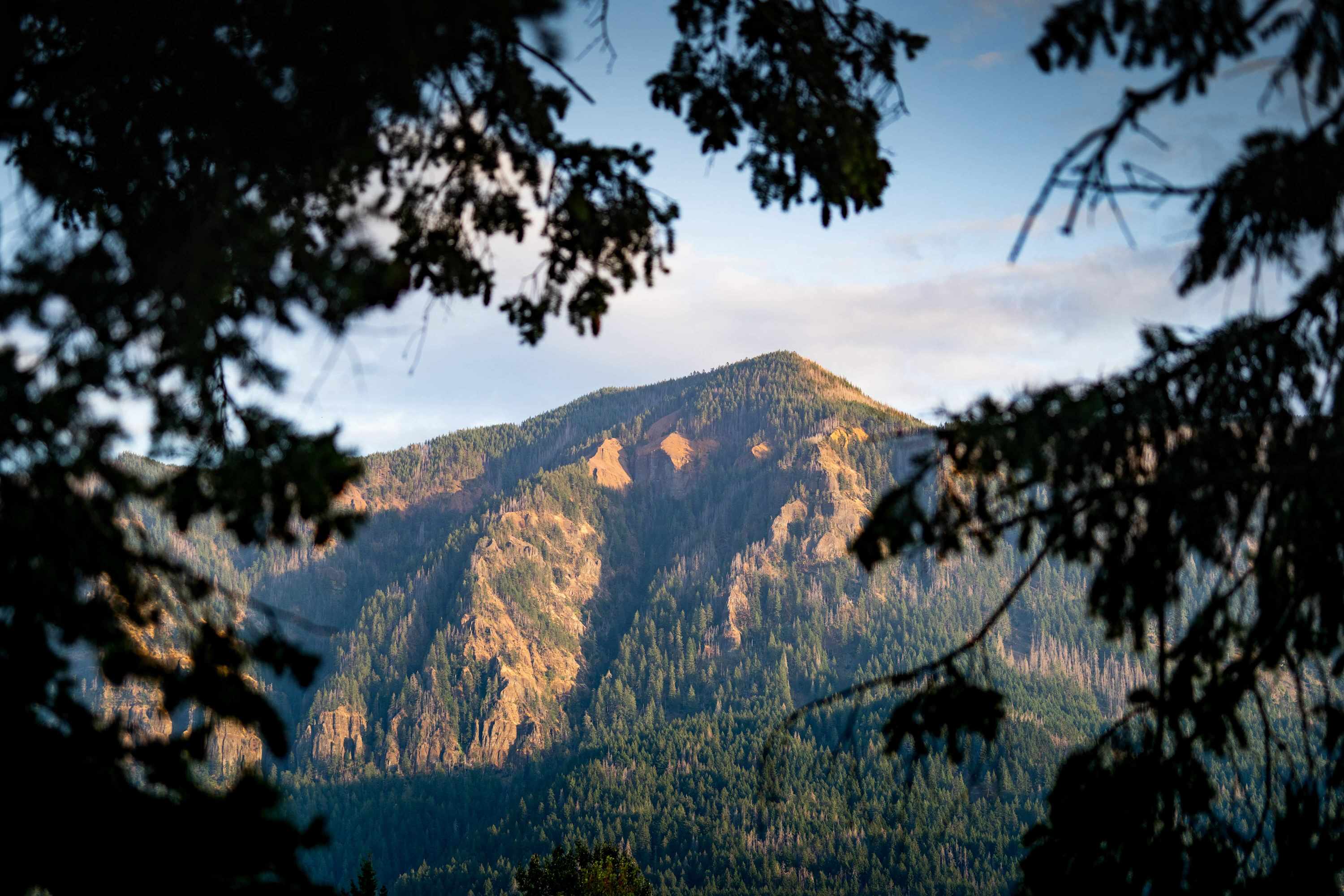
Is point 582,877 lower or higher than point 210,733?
lower

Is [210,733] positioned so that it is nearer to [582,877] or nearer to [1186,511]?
[1186,511]

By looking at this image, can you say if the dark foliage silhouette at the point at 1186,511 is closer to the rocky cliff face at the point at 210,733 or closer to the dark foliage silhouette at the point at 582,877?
the rocky cliff face at the point at 210,733

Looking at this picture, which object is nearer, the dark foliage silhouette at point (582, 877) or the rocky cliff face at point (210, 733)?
the rocky cliff face at point (210, 733)

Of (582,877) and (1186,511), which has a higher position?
(1186,511)

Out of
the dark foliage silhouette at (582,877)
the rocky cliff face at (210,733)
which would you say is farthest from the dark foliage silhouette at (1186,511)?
the dark foliage silhouette at (582,877)

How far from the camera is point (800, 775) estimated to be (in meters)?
156

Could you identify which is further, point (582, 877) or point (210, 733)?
point (582, 877)

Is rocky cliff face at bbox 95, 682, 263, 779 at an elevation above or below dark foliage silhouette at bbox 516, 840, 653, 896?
above

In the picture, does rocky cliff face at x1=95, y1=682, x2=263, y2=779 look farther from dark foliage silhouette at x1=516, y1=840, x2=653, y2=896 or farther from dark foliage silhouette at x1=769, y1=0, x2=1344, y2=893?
dark foliage silhouette at x1=516, y1=840, x2=653, y2=896

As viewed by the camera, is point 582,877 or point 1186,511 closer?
point 1186,511

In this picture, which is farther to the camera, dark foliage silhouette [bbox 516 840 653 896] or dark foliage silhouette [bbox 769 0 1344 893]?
dark foliage silhouette [bbox 516 840 653 896]

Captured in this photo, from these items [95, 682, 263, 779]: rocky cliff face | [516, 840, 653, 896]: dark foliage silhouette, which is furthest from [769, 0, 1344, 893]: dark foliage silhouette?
[516, 840, 653, 896]: dark foliage silhouette

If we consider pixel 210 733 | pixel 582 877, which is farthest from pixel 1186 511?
pixel 582 877

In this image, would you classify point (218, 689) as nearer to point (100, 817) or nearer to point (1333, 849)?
point (100, 817)
